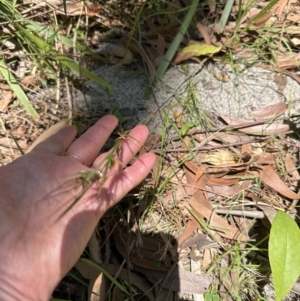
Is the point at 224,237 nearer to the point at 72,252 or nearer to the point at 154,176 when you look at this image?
the point at 154,176

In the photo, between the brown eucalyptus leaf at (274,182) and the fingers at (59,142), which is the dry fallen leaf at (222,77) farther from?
the fingers at (59,142)

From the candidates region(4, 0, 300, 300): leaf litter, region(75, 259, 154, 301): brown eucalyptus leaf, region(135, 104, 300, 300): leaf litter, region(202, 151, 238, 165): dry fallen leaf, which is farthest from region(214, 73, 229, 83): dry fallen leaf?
region(75, 259, 154, 301): brown eucalyptus leaf

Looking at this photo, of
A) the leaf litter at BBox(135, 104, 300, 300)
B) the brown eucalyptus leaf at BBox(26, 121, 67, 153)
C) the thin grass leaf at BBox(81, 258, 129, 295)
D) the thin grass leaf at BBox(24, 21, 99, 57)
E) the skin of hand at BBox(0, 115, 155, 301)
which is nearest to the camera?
the skin of hand at BBox(0, 115, 155, 301)

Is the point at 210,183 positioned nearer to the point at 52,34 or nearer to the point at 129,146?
the point at 129,146

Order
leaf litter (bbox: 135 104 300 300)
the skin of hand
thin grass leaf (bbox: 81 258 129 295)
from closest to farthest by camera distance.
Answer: the skin of hand, thin grass leaf (bbox: 81 258 129 295), leaf litter (bbox: 135 104 300 300)

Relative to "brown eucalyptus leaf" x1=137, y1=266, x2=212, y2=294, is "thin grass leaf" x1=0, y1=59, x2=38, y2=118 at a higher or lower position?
higher

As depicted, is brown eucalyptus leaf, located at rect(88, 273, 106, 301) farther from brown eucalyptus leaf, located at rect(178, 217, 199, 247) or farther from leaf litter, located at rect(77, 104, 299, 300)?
brown eucalyptus leaf, located at rect(178, 217, 199, 247)

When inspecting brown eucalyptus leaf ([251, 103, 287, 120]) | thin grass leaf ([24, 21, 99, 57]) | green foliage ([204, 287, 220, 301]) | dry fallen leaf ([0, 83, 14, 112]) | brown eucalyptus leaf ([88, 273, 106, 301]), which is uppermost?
thin grass leaf ([24, 21, 99, 57])
